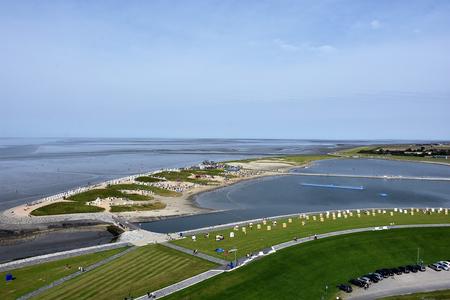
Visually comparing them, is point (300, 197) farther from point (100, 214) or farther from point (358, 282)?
point (358, 282)

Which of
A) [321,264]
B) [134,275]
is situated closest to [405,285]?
[321,264]

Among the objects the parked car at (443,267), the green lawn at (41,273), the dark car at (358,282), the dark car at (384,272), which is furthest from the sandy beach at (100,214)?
the parked car at (443,267)

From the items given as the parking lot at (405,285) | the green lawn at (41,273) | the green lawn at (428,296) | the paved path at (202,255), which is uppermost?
the paved path at (202,255)

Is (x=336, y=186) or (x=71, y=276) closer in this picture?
(x=71, y=276)

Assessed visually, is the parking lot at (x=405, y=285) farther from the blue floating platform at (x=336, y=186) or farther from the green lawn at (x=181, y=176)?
the green lawn at (x=181, y=176)

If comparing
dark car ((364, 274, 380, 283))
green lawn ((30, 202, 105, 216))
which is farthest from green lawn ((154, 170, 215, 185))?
dark car ((364, 274, 380, 283))

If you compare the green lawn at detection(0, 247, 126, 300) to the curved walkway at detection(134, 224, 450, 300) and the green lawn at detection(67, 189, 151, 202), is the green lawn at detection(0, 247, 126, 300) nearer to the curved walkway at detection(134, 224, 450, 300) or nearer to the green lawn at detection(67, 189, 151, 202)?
the curved walkway at detection(134, 224, 450, 300)

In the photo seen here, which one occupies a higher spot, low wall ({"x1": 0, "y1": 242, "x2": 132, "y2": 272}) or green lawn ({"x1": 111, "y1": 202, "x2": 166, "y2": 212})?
low wall ({"x1": 0, "y1": 242, "x2": 132, "y2": 272})
